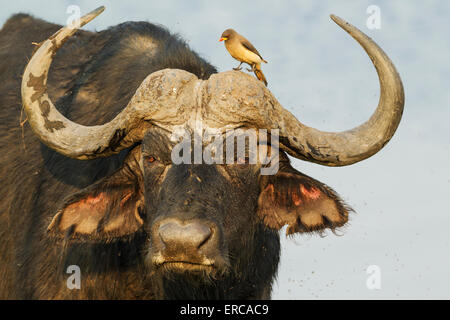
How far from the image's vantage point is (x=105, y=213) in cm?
568

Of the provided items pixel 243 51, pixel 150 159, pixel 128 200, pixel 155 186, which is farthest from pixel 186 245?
pixel 243 51

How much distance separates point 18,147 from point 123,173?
1.39 m

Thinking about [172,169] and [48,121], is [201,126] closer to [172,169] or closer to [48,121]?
[172,169]

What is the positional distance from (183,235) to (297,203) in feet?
4.54

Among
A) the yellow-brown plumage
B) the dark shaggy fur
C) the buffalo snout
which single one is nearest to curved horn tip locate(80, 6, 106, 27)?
the dark shaggy fur

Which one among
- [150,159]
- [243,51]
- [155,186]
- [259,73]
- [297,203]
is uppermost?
[243,51]

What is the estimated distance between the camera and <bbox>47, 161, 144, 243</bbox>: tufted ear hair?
5598 millimetres

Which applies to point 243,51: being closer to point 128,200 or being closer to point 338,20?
point 338,20

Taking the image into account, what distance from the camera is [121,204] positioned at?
5.71 metres

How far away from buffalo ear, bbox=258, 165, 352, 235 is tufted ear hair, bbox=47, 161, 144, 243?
0.91m

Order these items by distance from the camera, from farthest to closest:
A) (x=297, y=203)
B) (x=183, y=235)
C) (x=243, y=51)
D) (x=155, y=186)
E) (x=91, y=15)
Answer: (x=243, y=51) < (x=297, y=203) < (x=91, y=15) < (x=155, y=186) < (x=183, y=235)

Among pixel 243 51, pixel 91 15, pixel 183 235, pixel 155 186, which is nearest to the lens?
pixel 183 235

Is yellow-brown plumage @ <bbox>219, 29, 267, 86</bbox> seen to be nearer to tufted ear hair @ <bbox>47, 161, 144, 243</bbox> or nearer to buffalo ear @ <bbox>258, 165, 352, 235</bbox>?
buffalo ear @ <bbox>258, 165, 352, 235</bbox>

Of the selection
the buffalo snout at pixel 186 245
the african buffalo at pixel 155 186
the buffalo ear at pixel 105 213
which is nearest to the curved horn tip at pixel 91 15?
the african buffalo at pixel 155 186
